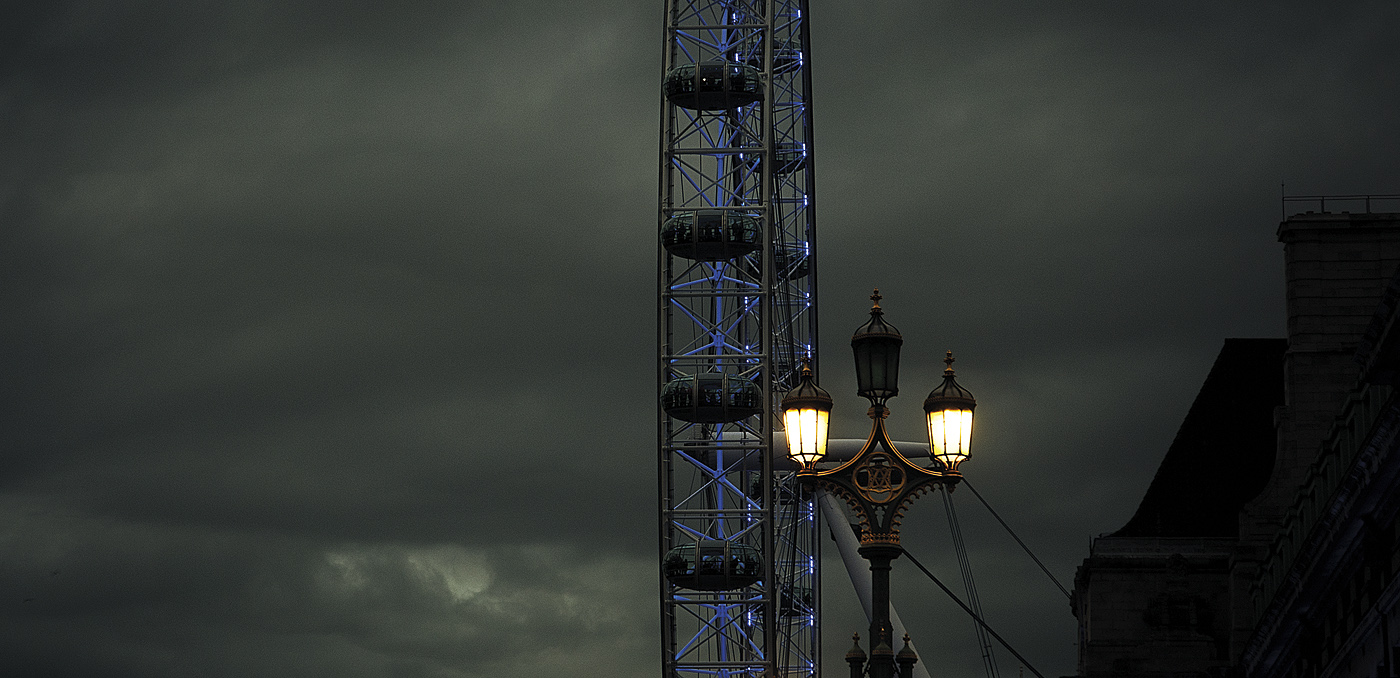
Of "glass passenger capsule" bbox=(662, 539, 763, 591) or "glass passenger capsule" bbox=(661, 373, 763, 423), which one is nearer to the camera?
"glass passenger capsule" bbox=(662, 539, 763, 591)

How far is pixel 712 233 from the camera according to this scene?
60312mm

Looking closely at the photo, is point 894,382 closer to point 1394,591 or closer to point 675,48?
point 1394,591

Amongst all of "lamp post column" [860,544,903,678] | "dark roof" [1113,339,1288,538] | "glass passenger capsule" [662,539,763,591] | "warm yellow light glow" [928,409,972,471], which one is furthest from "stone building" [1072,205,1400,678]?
"glass passenger capsule" [662,539,763,591]

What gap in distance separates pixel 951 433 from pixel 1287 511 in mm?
17993

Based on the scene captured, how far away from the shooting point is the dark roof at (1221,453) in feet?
200

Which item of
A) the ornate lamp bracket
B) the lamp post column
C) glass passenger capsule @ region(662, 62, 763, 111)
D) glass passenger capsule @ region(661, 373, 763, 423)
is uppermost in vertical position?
glass passenger capsule @ region(662, 62, 763, 111)

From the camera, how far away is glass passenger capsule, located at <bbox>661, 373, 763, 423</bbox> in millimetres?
60062

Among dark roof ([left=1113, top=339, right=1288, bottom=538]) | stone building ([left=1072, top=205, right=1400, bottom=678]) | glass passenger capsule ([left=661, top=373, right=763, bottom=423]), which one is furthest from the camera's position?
dark roof ([left=1113, top=339, right=1288, bottom=538])

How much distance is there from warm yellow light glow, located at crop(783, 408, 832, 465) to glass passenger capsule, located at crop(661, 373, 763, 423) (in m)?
34.8

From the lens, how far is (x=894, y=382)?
83.1 ft

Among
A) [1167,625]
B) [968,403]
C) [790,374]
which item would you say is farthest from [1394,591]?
[790,374]

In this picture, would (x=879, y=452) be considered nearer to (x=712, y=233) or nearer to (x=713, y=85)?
(x=712, y=233)

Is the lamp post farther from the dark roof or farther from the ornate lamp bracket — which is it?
the dark roof

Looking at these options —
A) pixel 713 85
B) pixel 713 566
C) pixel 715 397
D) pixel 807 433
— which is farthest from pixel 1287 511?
pixel 713 85
